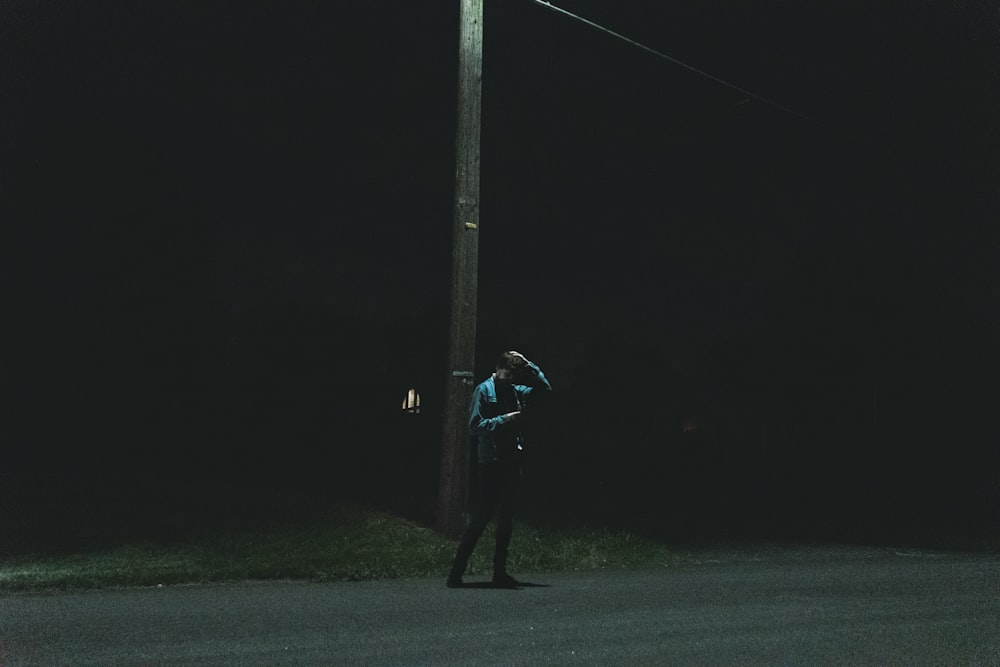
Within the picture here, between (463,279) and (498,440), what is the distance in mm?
2832

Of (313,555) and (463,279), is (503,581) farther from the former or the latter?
(463,279)

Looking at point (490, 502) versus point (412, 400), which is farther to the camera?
point (412, 400)

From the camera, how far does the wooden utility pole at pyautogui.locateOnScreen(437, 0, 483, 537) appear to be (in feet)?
34.2

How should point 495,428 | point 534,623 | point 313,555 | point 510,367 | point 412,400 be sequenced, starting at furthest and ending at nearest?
point 412,400 < point 313,555 < point 510,367 < point 495,428 < point 534,623

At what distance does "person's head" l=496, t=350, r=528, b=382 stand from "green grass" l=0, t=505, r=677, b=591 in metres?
2.04

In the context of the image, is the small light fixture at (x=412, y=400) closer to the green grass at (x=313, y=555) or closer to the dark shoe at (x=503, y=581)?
the green grass at (x=313, y=555)

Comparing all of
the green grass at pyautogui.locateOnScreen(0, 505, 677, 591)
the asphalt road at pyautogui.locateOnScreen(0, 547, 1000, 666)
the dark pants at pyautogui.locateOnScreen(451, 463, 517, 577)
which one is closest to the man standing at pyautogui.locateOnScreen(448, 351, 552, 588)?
the dark pants at pyautogui.locateOnScreen(451, 463, 517, 577)

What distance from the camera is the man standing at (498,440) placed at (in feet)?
26.7

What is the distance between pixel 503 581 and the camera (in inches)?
331

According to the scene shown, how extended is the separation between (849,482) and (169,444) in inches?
712

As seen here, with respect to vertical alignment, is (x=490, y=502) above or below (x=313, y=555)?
above

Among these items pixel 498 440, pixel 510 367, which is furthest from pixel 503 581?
pixel 510 367

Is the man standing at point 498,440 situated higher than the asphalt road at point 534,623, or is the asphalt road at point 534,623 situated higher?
the man standing at point 498,440

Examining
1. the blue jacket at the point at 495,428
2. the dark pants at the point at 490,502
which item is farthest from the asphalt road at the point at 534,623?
the blue jacket at the point at 495,428
